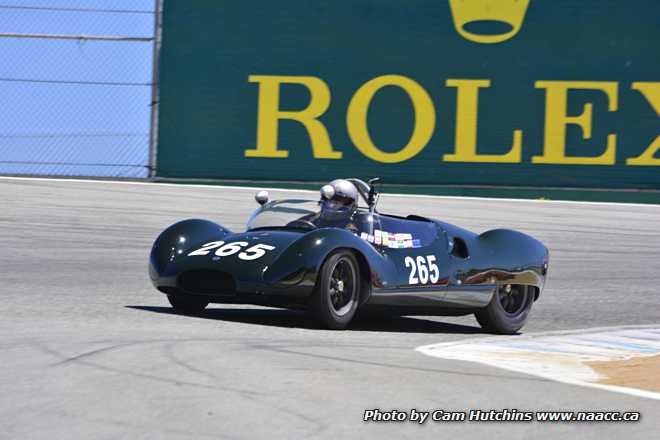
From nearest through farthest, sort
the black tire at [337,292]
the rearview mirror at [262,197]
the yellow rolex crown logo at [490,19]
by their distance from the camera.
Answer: the black tire at [337,292] < the rearview mirror at [262,197] < the yellow rolex crown logo at [490,19]

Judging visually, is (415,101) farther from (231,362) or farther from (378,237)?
(231,362)

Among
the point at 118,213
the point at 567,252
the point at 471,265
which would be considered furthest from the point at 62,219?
the point at 471,265

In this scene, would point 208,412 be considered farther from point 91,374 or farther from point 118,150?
point 118,150

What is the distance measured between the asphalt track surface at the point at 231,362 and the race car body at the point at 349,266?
7.8 inches

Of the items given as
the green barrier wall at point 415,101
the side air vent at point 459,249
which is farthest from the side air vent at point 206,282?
the green barrier wall at point 415,101

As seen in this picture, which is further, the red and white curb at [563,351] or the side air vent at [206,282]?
the side air vent at [206,282]

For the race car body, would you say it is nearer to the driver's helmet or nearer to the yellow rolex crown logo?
the driver's helmet

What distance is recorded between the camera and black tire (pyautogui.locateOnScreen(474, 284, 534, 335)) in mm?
9555

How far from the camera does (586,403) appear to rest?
5363 millimetres

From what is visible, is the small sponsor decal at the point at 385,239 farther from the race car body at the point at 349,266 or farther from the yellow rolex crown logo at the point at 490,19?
the yellow rolex crown logo at the point at 490,19

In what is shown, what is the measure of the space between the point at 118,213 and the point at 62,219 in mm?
864

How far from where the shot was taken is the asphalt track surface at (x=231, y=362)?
4.66m

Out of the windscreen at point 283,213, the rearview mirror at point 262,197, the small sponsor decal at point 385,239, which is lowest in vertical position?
the small sponsor decal at point 385,239

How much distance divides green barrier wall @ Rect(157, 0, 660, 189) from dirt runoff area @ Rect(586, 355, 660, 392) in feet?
39.0
